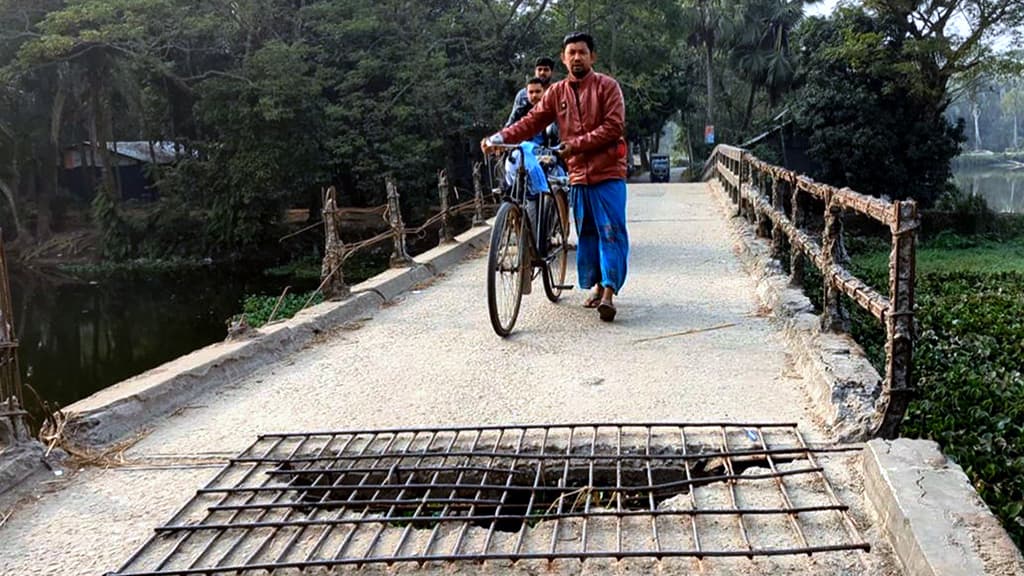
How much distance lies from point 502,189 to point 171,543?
308 cm

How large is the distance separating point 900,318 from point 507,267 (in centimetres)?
239

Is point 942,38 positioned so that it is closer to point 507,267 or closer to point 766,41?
point 766,41

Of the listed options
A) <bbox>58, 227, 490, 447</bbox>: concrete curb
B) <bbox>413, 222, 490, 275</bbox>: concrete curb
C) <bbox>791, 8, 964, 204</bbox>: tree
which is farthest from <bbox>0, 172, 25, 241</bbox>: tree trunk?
<bbox>58, 227, 490, 447</bbox>: concrete curb

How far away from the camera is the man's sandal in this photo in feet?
16.6

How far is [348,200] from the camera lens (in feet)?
84.6

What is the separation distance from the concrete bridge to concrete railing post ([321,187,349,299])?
0.19m

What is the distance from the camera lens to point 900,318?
2848 mm

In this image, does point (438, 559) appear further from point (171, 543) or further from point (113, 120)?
point (113, 120)

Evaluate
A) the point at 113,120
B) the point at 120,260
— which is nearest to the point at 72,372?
the point at 120,260

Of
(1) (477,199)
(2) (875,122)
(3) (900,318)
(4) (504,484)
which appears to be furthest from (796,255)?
(2) (875,122)

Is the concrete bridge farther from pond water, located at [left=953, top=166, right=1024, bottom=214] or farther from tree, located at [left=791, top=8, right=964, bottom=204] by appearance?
pond water, located at [left=953, top=166, right=1024, bottom=214]

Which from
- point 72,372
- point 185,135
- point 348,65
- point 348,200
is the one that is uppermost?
point 348,65

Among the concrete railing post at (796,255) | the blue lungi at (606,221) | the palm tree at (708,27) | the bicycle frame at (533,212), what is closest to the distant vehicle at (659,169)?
the palm tree at (708,27)

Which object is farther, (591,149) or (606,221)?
(606,221)
